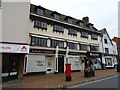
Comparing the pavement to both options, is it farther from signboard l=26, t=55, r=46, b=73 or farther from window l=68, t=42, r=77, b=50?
window l=68, t=42, r=77, b=50

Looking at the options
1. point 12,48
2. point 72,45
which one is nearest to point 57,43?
point 72,45

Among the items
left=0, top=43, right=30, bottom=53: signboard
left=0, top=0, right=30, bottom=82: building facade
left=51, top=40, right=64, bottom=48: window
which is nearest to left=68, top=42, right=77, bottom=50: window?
left=51, top=40, right=64, bottom=48: window

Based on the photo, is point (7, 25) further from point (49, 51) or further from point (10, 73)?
point (49, 51)

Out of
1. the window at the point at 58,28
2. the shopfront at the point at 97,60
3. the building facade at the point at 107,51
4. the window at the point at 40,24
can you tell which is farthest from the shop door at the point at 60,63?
the building facade at the point at 107,51

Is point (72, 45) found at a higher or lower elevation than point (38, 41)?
lower

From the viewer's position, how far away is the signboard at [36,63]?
42.4ft

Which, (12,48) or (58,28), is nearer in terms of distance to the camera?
(12,48)

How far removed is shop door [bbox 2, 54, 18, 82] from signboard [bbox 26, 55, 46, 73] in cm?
320

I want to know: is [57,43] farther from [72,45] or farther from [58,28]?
[72,45]

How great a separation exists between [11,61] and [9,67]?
567mm

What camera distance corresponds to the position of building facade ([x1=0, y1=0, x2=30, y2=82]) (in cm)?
848

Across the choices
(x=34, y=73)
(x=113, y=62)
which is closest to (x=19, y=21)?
(x=34, y=73)

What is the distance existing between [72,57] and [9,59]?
10722mm

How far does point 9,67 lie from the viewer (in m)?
8.99
